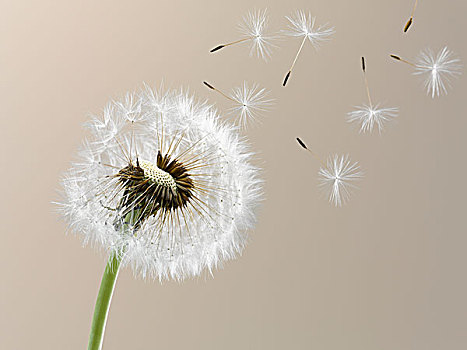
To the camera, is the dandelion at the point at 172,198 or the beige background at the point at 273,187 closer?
the dandelion at the point at 172,198

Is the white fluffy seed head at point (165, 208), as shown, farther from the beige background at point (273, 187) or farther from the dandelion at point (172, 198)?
the beige background at point (273, 187)

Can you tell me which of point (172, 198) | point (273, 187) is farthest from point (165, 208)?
point (273, 187)

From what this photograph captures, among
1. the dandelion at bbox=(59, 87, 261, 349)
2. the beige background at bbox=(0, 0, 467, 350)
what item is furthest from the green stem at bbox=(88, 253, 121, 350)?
the beige background at bbox=(0, 0, 467, 350)

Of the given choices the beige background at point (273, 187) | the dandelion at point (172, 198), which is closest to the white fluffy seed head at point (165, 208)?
the dandelion at point (172, 198)

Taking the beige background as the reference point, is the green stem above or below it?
below

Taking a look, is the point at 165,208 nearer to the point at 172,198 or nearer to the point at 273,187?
the point at 172,198

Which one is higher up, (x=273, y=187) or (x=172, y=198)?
(x=273, y=187)

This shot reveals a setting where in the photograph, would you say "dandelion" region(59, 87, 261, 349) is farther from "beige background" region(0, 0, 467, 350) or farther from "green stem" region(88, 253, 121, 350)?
"beige background" region(0, 0, 467, 350)
